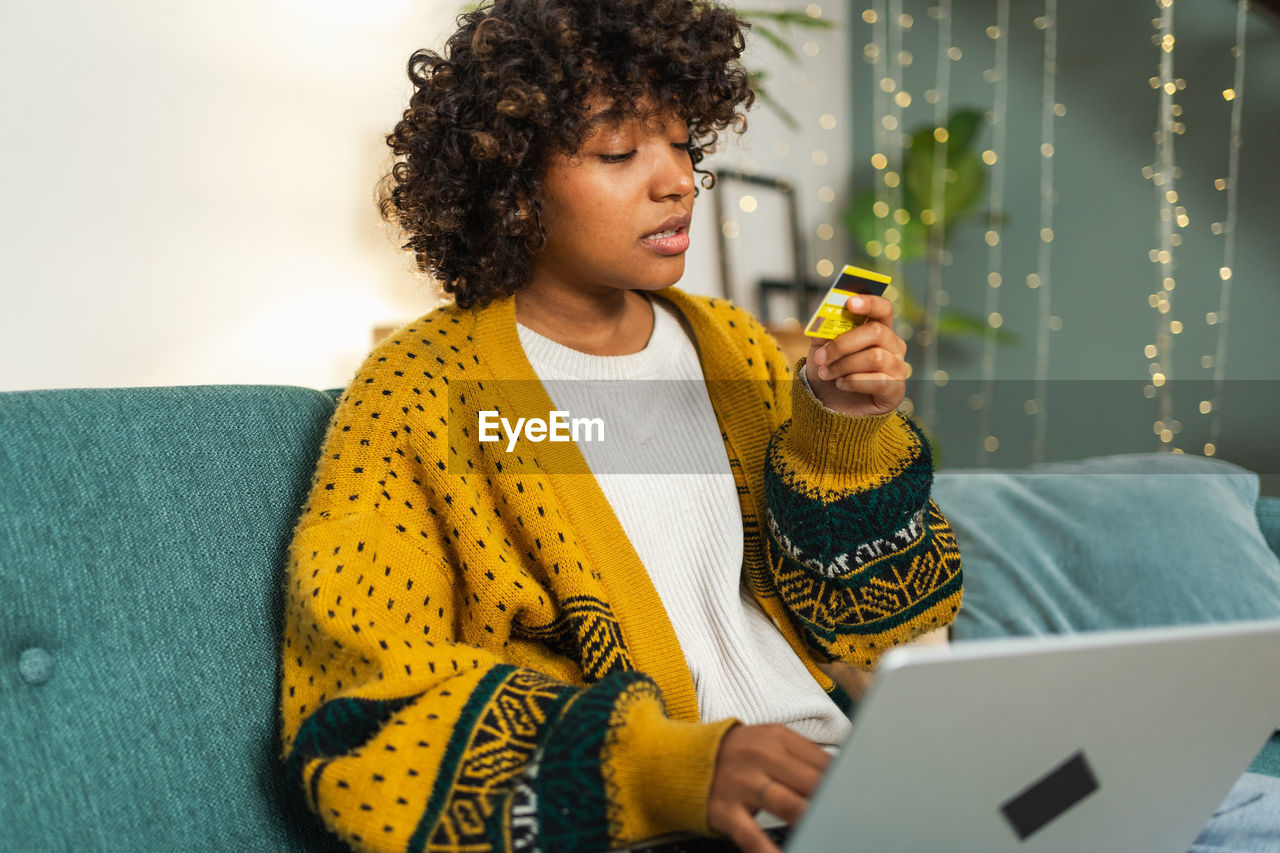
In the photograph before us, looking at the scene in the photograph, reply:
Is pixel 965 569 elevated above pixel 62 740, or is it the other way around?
pixel 62 740

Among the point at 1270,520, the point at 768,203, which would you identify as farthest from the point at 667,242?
the point at 768,203

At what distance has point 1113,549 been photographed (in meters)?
1.38

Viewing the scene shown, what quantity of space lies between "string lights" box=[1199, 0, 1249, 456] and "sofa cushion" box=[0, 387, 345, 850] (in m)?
2.66

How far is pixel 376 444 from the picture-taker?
0.85m

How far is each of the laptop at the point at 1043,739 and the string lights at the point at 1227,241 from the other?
2399 millimetres

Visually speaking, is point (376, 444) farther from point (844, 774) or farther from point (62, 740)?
point (844, 774)

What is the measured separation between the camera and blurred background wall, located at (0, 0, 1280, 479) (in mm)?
1782

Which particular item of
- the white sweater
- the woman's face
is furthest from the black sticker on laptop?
the woman's face

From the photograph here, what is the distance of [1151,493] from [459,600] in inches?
41.6

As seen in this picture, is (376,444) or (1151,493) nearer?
(376,444)

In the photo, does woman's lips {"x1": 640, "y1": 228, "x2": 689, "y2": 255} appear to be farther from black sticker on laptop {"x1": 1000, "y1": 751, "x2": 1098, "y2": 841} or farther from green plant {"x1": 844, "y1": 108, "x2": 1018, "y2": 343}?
green plant {"x1": 844, "y1": 108, "x2": 1018, "y2": 343}

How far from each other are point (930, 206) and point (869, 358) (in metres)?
2.57

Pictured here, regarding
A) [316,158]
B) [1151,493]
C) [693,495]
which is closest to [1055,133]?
[1151,493]

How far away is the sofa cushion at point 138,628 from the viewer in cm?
75
